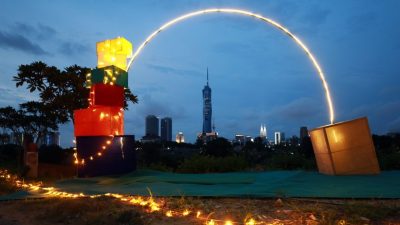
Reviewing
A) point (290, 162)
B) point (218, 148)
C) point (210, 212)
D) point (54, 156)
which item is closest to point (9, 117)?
point (54, 156)

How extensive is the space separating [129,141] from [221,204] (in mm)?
5532

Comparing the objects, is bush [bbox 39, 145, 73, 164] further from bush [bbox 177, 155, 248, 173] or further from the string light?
the string light

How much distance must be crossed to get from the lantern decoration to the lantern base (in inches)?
195

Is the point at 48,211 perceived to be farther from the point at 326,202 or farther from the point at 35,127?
the point at 35,127

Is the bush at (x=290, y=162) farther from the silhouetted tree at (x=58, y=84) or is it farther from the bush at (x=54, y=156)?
the bush at (x=54, y=156)

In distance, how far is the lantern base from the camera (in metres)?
9.73

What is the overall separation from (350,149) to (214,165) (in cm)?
419

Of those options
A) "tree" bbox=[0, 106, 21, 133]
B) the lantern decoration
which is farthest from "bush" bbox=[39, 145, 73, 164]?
the lantern decoration

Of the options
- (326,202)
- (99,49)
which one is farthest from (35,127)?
(326,202)

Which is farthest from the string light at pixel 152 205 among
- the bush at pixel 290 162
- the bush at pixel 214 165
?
the bush at pixel 290 162

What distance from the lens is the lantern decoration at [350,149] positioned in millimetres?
7688

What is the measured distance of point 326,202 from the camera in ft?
16.3

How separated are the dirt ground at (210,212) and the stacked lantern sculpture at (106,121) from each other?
3.78m

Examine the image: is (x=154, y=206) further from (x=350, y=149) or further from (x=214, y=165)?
(x=214, y=165)
